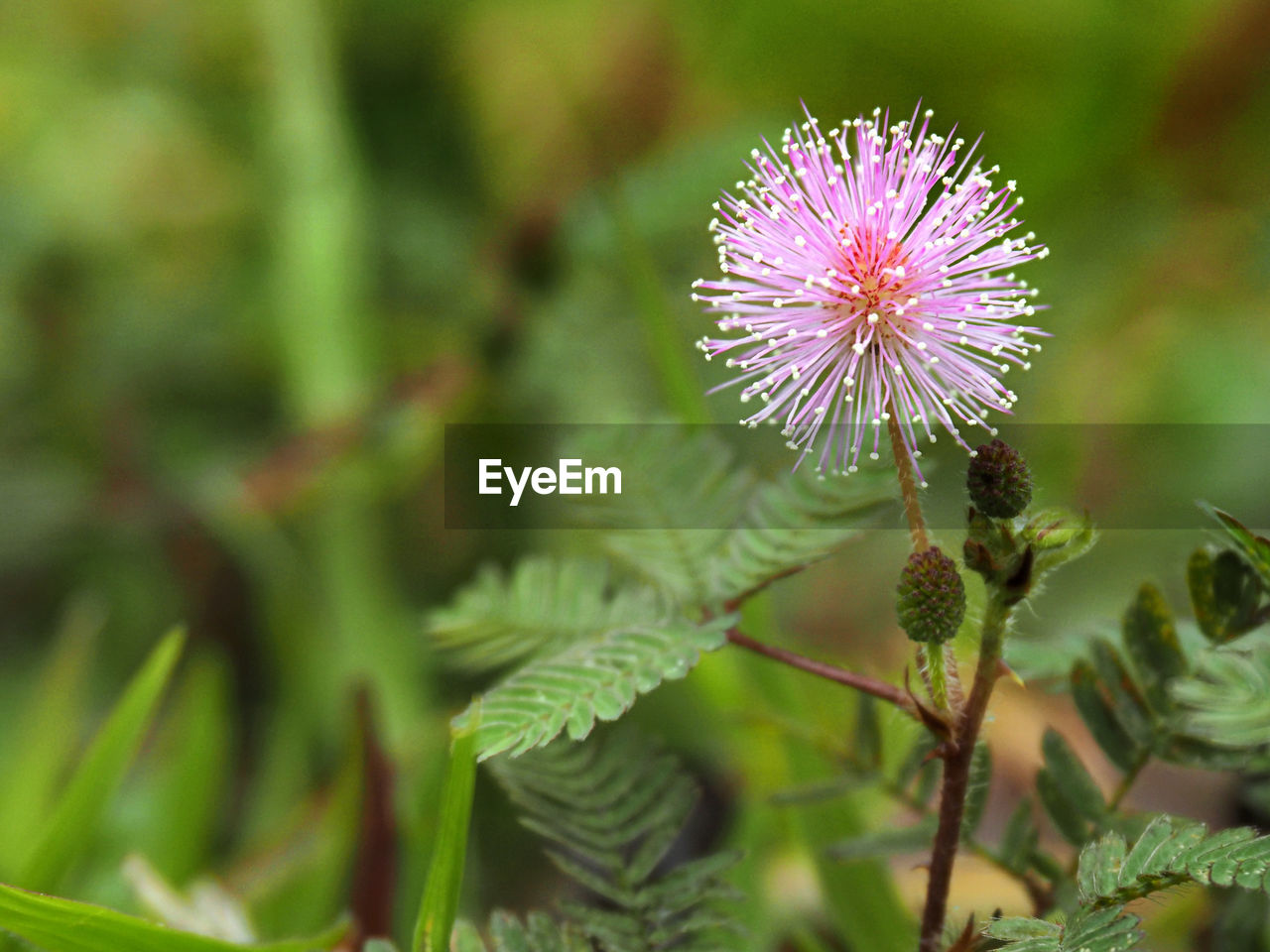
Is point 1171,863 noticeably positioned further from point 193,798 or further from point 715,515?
point 193,798

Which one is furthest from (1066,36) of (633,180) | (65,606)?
(65,606)

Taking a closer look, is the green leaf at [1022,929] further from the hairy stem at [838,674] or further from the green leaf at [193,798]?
the green leaf at [193,798]

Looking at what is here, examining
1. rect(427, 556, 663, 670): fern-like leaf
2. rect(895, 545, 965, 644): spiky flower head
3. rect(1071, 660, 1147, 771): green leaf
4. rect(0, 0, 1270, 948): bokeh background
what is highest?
rect(0, 0, 1270, 948): bokeh background

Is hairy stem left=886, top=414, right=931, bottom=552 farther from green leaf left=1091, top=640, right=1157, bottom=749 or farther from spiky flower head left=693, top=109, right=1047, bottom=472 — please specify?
green leaf left=1091, top=640, right=1157, bottom=749

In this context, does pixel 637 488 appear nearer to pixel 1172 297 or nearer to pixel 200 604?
pixel 200 604

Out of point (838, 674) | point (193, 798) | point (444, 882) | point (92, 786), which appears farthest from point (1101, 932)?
point (193, 798)

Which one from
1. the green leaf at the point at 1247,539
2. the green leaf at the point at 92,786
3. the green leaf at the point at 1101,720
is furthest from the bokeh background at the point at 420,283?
the green leaf at the point at 1247,539

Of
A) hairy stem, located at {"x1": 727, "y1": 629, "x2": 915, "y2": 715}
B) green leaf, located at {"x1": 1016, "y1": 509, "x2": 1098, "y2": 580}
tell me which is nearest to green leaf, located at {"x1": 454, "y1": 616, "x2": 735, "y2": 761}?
hairy stem, located at {"x1": 727, "y1": 629, "x2": 915, "y2": 715}
